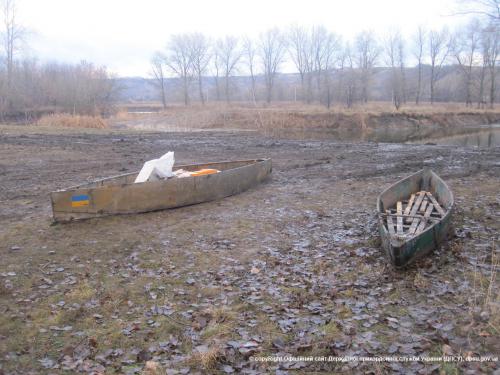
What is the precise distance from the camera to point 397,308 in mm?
5418

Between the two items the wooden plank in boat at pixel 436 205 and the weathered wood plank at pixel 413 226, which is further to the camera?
the wooden plank in boat at pixel 436 205

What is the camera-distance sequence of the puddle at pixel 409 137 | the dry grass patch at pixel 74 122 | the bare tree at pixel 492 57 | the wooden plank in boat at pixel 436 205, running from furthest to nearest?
1. the bare tree at pixel 492 57
2. the dry grass patch at pixel 74 122
3. the puddle at pixel 409 137
4. the wooden plank in boat at pixel 436 205

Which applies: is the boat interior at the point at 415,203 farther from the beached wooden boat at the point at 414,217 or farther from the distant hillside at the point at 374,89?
the distant hillside at the point at 374,89

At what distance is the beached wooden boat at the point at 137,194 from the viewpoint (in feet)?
28.6

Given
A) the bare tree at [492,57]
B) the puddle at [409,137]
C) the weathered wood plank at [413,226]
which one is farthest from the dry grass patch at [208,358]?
the bare tree at [492,57]

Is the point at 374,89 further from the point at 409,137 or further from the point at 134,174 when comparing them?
the point at 134,174

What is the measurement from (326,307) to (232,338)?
52.3 inches

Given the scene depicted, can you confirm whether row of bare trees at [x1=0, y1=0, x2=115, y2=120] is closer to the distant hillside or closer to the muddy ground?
the distant hillside

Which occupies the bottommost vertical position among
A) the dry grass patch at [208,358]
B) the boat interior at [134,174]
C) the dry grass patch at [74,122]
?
the dry grass patch at [208,358]

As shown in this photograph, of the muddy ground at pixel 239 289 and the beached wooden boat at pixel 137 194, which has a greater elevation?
the beached wooden boat at pixel 137 194

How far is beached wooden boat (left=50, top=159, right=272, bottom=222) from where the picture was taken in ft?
28.6

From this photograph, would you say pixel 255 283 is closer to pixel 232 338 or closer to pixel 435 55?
pixel 232 338

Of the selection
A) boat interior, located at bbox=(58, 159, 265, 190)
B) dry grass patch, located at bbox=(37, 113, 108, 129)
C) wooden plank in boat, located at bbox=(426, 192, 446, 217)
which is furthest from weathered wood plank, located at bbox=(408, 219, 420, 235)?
dry grass patch, located at bbox=(37, 113, 108, 129)

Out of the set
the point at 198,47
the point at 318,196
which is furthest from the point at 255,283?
the point at 198,47
